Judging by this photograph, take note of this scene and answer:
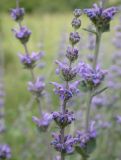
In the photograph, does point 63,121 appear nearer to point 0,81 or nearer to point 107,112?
point 107,112

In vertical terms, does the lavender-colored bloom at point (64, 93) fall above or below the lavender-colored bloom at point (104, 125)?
above

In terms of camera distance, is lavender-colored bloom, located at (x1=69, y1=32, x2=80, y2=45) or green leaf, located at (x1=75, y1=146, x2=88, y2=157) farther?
green leaf, located at (x1=75, y1=146, x2=88, y2=157)

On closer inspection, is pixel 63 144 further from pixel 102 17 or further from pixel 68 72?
pixel 102 17

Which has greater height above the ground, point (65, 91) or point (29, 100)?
point (65, 91)

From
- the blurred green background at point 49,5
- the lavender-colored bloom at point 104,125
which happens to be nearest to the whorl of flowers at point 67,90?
the lavender-colored bloom at point 104,125

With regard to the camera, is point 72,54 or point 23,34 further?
point 23,34

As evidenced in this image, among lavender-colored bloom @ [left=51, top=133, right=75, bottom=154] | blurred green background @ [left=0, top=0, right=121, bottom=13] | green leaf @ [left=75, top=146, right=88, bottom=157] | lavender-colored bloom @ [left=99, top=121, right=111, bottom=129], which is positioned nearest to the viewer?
lavender-colored bloom @ [left=51, top=133, right=75, bottom=154]

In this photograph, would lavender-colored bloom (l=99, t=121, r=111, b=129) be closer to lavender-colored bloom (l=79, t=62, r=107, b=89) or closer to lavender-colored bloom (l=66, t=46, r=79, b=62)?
lavender-colored bloom (l=79, t=62, r=107, b=89)

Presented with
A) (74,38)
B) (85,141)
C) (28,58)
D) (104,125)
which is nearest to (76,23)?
(74,38)

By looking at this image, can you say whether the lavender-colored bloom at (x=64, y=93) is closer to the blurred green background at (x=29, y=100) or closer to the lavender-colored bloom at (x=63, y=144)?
the lavender-colored bloom at (x=63, y=144)

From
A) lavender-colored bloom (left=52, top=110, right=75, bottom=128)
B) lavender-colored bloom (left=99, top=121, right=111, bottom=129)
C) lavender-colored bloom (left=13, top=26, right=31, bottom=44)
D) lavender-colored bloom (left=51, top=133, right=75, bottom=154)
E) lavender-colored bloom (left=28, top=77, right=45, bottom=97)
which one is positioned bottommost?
lavender-colored bloom (left=99, top=121, right=111, bottom=129)

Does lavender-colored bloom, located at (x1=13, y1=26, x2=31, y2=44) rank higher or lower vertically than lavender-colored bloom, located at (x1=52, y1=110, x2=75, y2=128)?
higher

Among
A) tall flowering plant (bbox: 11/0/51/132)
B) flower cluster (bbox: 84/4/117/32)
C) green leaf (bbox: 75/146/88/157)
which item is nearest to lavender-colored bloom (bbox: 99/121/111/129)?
tall flowering plant (bbox: 11/0/51/132)
